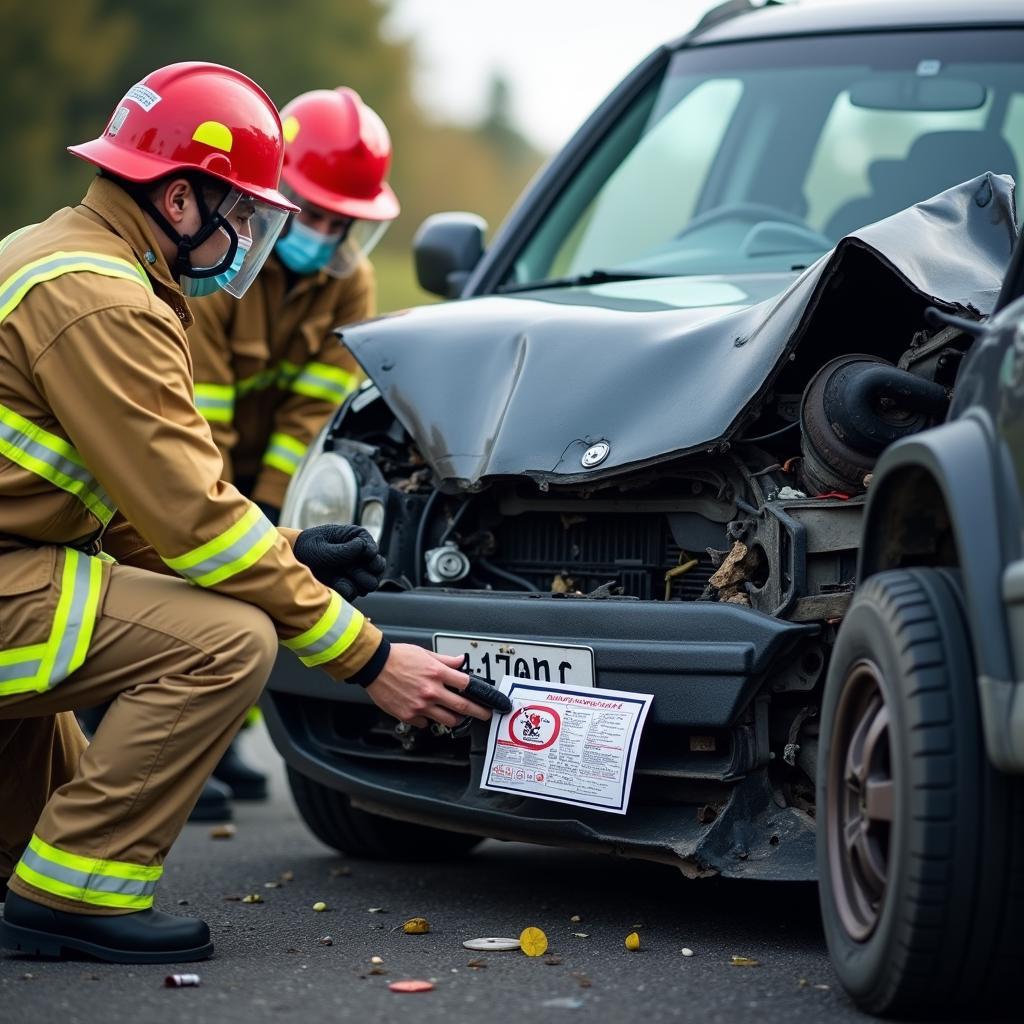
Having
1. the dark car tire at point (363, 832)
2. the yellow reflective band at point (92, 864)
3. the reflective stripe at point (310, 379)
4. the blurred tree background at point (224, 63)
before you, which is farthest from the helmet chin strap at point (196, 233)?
the blurred tree background at point (224, 63)

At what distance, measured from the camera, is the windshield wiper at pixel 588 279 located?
4668 millimetres

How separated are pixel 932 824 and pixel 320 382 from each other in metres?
3.56

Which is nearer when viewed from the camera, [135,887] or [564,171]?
[135,887]

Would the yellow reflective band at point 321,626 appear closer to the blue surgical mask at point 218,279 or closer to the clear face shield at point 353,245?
the blue surgical mask at point 218,279

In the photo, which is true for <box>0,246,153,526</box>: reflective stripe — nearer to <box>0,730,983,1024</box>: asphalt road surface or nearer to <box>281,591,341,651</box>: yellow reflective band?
<box>281,591,341,651</box>: yellow reflective band

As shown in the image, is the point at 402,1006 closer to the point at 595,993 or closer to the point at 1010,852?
the point at 595,993

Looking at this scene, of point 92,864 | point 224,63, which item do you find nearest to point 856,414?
point 92,864

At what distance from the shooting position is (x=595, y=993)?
3.05 meters

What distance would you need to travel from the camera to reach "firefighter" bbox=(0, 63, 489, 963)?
3328 millimetres

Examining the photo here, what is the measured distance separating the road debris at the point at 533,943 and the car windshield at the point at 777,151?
184cm

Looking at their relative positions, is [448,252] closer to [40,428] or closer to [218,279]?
[218,279]

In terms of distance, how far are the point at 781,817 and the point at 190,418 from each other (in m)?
→ 1.36

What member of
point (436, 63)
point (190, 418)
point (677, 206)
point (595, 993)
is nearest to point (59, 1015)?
point (595, 993)

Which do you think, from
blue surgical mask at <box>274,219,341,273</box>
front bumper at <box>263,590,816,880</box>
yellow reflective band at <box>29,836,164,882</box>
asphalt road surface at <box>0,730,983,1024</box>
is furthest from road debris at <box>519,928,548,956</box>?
blue surgical mask at <box>274,219,341,273</box>
